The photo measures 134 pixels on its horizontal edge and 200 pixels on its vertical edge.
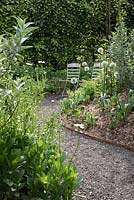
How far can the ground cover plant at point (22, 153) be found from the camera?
2.60 m

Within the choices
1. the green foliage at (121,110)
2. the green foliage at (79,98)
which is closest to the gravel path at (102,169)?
the green foliage at (121,110)

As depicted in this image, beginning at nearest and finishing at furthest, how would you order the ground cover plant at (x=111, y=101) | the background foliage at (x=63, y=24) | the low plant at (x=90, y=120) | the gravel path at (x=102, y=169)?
the gravel path at (x=102, y=169), the ground cover plant at (x=111, y=101), the low plant at (x=90, y=120), the background foliage at (x=63, y=24)

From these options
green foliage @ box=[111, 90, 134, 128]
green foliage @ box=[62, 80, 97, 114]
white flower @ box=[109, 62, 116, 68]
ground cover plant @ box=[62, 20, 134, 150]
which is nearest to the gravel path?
ground cover plant @ box=[62, 20, 134, 150]

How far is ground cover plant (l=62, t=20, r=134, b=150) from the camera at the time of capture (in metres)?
5.00

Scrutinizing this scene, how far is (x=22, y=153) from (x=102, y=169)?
53.6 inches

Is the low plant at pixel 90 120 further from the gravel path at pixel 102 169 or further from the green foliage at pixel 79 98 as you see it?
the green foliage at pixel 79 98

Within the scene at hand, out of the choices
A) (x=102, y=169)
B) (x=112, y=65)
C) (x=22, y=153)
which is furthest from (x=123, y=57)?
(x=22, y=153)

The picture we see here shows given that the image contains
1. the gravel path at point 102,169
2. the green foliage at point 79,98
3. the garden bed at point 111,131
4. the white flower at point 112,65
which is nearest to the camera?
the gravel path at point 102,169

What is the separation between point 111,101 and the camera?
5371 millimetres

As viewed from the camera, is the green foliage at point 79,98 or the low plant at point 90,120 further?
the green foliage at point 79,98

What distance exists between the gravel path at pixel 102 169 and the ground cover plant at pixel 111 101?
23 cm

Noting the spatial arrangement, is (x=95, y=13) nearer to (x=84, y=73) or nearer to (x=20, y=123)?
(x=84, y=73)

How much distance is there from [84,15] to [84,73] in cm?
168

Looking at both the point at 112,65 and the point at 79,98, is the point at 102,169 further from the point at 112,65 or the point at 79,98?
the point at 79,98
